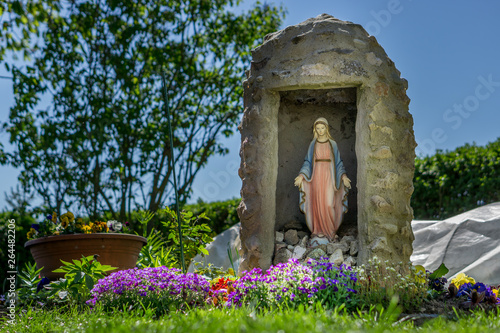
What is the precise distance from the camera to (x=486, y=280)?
21.0ft

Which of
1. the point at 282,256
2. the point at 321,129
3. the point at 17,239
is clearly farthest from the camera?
the point at 17,239

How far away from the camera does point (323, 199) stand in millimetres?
5523

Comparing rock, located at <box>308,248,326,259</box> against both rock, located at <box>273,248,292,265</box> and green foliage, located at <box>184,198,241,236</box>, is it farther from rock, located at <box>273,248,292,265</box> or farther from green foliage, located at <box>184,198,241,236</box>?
green foliage, located at <box>184,198,241,236</box>

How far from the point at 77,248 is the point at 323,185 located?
2.66 meters

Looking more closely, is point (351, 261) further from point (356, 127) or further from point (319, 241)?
point (356, 127)

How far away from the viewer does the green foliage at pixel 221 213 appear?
9.83 metres

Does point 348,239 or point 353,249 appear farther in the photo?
point 348,239

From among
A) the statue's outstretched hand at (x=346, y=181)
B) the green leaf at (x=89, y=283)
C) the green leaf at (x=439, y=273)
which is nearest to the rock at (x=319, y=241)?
the statue's outstretched hand at (x=346, y=181)

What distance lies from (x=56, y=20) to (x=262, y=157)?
5483mm

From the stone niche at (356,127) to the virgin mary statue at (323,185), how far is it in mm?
262

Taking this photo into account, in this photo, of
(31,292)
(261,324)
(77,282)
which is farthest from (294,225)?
(261,324)

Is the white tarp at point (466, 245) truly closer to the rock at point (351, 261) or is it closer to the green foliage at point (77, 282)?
the rock at point (351, 261)

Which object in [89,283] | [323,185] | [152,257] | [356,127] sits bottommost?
[89,283]

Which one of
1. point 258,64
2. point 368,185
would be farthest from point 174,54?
point 368,185
